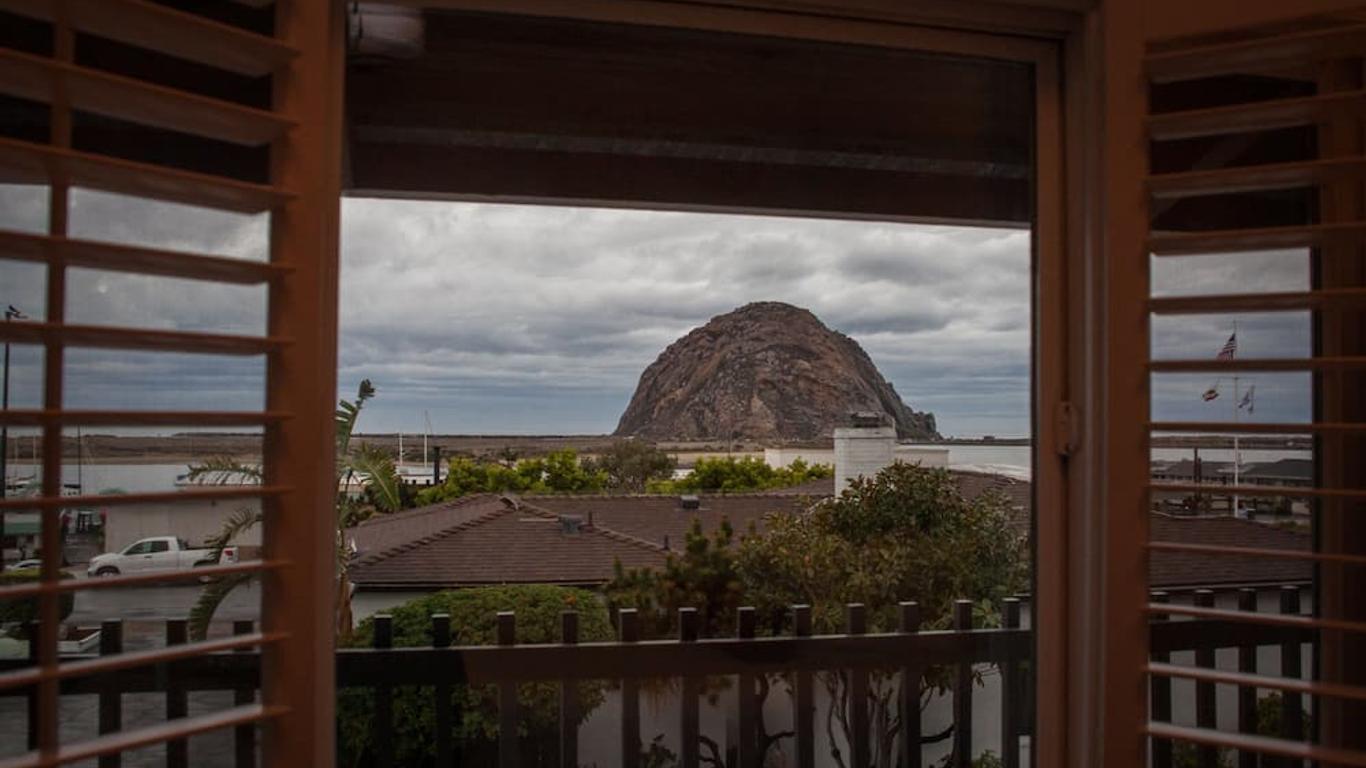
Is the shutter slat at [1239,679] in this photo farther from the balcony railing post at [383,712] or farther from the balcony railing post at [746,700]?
the balcony railing post at [383,712]

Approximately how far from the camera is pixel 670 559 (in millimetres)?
1411

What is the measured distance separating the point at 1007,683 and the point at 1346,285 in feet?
2.51

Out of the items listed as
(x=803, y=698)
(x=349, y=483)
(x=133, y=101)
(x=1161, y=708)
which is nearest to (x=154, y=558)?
(x=349, y=483)

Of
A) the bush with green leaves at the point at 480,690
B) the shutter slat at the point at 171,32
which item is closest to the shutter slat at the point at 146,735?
the bush with green leaves at the point at 480,690

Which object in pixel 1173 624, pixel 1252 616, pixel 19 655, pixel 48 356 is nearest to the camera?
pixel 48 356

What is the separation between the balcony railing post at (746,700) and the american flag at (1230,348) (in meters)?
0.81

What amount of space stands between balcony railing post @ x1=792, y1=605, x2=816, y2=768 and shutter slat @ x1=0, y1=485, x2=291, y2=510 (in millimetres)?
847

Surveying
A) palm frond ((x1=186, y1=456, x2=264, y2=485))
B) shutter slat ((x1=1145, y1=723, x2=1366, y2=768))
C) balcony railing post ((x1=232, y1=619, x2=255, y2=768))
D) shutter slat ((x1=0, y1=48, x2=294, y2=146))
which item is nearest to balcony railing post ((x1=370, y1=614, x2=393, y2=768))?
balcony railing post ((x1=232, y1=619, x2=255, y2=768))

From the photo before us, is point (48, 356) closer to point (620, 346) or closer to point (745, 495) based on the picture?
point (620, 346)

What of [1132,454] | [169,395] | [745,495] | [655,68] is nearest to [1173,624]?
[1132,454]

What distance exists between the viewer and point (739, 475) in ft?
4.62

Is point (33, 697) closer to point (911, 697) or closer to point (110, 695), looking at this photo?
point (110, 695)

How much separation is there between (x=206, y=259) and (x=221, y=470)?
261 mm

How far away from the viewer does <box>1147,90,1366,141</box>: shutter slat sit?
3.69 feet
